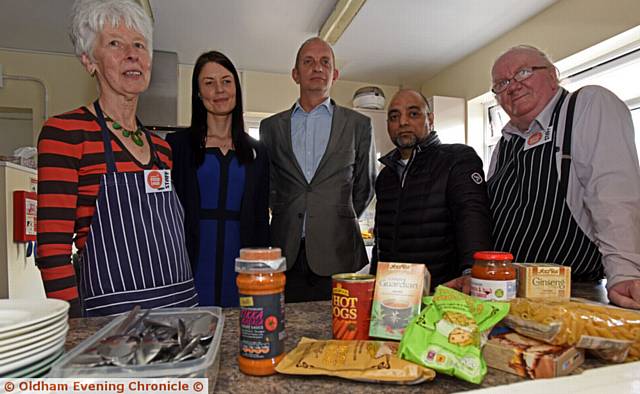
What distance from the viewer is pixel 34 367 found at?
1.70ft

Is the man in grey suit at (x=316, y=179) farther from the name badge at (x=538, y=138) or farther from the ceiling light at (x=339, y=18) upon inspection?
the ceiling light at (x=339, y=18)

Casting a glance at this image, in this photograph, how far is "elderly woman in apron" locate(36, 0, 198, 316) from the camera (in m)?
0.95

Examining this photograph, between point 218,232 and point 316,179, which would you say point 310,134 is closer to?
point 316,179

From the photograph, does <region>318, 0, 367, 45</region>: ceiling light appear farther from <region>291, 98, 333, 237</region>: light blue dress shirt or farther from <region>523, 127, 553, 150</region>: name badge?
<region>523, 127, 553, 150</region>: name badge

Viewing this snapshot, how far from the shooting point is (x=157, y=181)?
1.08 metres

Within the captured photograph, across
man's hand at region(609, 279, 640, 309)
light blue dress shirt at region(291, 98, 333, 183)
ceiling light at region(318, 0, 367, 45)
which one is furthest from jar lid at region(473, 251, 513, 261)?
ceiling light at region(318, 0, 367, 45)

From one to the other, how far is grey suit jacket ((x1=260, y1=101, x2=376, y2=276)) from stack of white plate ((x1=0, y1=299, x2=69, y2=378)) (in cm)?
105

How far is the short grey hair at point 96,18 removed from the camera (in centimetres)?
107

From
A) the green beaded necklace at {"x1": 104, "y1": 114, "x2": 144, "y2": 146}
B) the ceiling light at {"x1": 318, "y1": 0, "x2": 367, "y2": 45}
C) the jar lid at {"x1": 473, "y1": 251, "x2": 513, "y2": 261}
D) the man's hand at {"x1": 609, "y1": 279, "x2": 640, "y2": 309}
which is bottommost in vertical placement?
the man's hand at {"x1": 609, "y1": 279, "x2": 640, "y2": 309}

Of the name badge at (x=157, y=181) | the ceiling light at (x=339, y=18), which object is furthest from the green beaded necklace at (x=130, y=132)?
the ceiling light at (x=339, y=18)

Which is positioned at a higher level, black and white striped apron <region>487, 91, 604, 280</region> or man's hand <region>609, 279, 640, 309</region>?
black and white striped apron <region>487, 91, 604, 280</region>

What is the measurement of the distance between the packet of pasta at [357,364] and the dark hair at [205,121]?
876mm

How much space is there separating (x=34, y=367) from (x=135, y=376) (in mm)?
141

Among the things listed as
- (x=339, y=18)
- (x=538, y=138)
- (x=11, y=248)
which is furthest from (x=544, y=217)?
(x=11, y=248)
